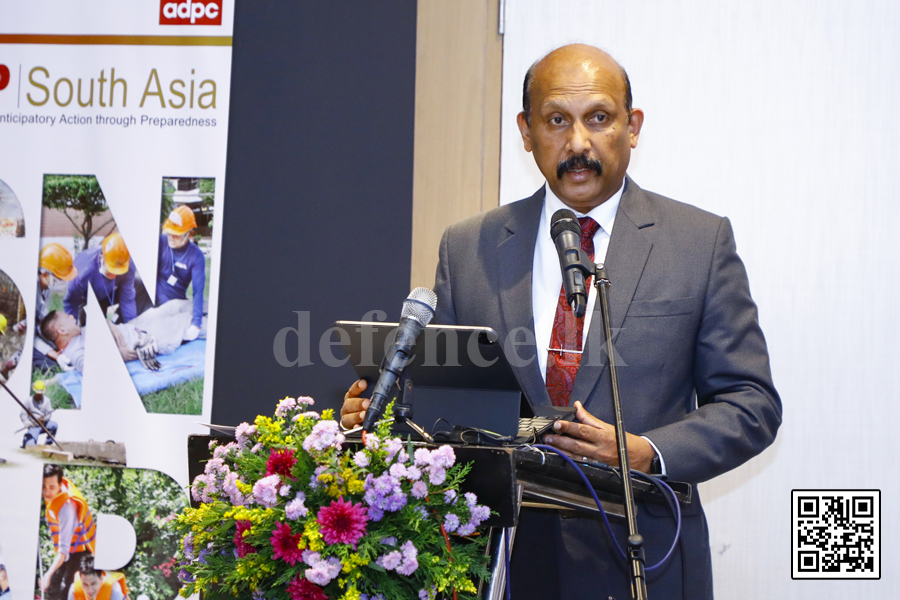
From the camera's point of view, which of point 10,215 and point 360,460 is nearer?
point 360,460

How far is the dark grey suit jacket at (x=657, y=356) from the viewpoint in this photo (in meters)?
1.73

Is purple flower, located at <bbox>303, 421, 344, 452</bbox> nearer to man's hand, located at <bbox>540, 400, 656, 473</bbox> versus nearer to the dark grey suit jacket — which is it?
man's hand, located at <bbox>540, 400, 656, 473</bbox>

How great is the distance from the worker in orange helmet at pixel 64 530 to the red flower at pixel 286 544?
89.2 inches

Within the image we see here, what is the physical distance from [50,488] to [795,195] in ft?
9.89

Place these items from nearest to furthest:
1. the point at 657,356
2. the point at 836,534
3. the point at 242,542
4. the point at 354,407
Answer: the point at 242,542, the point at 354,407, the point at 657,356, the point at 836,534

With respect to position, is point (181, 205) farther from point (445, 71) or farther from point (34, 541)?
point (34, 541)

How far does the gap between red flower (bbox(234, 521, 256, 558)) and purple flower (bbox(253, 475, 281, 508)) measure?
5 centimetres

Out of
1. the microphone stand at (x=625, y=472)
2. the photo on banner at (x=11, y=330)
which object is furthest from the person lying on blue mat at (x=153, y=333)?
the microphone stand at (x=625, y=472)

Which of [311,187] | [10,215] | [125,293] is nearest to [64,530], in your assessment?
[125,293]

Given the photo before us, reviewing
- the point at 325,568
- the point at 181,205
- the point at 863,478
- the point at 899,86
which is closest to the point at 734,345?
the point at 325,568

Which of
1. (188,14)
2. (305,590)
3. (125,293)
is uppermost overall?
(188,14)

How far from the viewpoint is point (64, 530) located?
3.05 meters

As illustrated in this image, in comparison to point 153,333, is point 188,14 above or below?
above

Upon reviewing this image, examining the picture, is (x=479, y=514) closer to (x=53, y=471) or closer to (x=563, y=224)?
(x=563, y=224)
